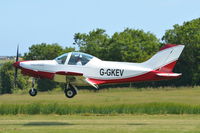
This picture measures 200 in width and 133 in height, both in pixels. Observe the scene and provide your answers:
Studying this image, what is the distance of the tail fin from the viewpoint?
31.6m

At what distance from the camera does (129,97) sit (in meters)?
80.4

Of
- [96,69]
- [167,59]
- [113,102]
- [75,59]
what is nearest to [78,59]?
[75,59]

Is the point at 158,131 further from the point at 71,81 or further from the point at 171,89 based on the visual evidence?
the point at 171,89

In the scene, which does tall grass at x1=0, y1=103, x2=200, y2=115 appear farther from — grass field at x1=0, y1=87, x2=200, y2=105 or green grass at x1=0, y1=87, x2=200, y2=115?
grass field at x1=0, y1=87, x2=200, y2=105

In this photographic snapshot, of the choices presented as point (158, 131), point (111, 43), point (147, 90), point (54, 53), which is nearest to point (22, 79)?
point (54, 53)

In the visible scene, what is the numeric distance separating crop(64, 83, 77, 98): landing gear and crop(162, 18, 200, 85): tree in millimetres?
48812

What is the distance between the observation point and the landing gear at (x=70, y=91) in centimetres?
3192

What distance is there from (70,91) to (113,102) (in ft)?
140

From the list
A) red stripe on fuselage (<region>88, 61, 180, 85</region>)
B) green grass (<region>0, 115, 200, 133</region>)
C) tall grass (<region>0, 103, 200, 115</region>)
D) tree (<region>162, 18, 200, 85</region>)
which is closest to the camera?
red stripe on fuselage (<region>88, 61, 180, 85</region>)

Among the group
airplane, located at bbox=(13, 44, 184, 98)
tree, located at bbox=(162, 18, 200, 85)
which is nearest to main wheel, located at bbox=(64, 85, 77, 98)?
airplane, located at bbox=(13, 44, 184, 98)

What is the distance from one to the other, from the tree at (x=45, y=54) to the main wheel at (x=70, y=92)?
5457 centimetres

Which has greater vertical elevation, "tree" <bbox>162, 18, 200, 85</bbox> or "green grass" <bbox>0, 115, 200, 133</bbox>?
"tree" <bbox>162, 18, 200, 85</bbox>

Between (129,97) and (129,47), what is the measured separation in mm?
8283

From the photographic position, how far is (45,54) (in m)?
88.1
